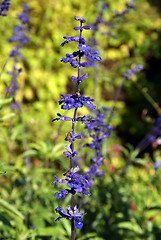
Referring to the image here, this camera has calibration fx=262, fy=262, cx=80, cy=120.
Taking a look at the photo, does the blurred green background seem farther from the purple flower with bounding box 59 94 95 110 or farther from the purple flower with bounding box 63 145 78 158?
the purple flower with bounding box 59 94 95 110

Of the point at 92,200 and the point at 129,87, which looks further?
the point at 129,87

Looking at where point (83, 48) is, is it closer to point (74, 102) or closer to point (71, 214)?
point (74, 102)

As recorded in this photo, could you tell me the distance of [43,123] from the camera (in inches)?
240

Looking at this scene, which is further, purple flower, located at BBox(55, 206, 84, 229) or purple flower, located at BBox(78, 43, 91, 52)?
purple flower, located at BBox(55, 206, 84, 229)

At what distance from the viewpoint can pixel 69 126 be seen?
661cm

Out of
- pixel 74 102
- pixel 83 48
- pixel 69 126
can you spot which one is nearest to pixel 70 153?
pixel 74 102

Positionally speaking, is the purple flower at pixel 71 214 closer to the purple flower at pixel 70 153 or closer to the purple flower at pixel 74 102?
the purple flower at pixel 70 153

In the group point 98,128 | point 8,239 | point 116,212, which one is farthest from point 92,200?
point 98,128

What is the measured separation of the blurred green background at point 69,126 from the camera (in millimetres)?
3340

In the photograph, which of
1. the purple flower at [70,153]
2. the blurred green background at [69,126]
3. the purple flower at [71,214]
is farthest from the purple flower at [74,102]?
the blurred green background at [69,126]

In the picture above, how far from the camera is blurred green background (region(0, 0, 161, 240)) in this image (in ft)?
11.0

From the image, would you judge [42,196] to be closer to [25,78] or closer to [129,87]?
[25,78]

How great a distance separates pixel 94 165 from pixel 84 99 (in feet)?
3.25

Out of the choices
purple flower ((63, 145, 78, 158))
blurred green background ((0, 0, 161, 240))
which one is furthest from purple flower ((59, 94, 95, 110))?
blurred green background ((0, 0, 161, 240))
